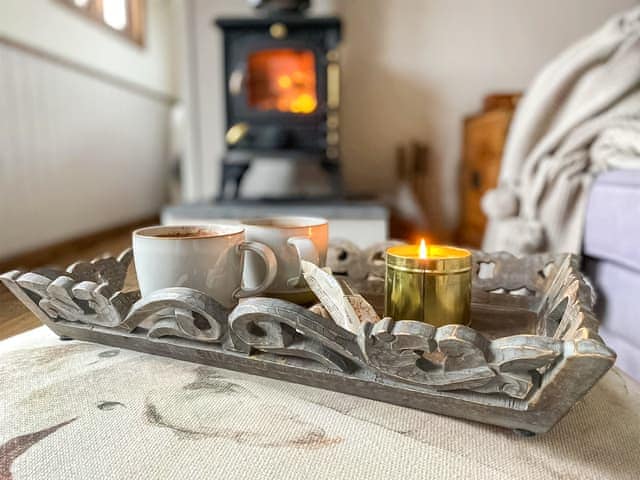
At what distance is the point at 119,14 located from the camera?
8.95ft

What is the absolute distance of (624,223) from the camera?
785mm

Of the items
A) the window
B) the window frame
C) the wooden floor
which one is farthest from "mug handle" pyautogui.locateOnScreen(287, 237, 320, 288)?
the window frame

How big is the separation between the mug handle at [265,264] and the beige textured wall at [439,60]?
157 cm

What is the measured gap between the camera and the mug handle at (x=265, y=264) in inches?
17.4

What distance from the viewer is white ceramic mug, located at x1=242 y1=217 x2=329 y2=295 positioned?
0.47 m

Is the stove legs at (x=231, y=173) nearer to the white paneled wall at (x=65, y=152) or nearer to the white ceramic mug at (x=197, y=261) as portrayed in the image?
the white paneled wall at (x=65, y=152)

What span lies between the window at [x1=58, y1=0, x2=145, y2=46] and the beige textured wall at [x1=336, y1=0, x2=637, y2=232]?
49.1 inches

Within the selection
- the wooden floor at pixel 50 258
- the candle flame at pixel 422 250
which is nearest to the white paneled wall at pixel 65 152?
the wooden floor at pixel 50 258

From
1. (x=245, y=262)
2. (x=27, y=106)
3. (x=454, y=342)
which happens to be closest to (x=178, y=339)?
(x=245, y=262)

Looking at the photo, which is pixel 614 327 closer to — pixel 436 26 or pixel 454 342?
pixel 454 342

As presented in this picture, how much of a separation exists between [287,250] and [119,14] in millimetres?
2766

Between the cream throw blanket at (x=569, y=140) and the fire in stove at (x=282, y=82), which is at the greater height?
the fire in stove at (x=282, y=82)

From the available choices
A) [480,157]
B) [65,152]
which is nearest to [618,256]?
[480,157]

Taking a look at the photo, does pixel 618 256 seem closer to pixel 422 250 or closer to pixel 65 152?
pixel 422 250
